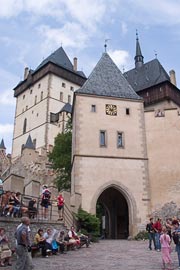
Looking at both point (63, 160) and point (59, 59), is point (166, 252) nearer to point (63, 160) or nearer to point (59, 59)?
point (63, 160)

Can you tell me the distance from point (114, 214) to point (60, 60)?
149 ft

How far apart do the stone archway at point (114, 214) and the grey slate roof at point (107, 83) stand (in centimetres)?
674

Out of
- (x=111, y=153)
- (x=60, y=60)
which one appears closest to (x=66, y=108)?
(x=60, y=60)

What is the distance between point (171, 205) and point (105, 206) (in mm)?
5791

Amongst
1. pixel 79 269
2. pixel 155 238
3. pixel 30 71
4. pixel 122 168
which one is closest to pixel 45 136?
pixel 30 71

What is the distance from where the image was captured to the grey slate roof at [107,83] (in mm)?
21922

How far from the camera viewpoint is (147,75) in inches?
1496

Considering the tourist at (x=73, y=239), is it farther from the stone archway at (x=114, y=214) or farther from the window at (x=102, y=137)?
the stone archway at (x=114, y=214)

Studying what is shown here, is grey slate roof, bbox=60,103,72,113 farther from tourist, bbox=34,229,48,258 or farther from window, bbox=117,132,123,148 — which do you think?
tourist, bbox=34,229,48,258

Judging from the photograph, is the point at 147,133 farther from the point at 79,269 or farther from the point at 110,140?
the point at 79,269

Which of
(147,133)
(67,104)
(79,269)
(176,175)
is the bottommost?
(79,269)

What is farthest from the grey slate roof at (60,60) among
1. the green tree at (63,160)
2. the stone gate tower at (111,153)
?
the stone gate tower at (111,153)

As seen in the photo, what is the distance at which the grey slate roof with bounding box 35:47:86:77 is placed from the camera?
61469mm

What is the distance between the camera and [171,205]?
19.1m
